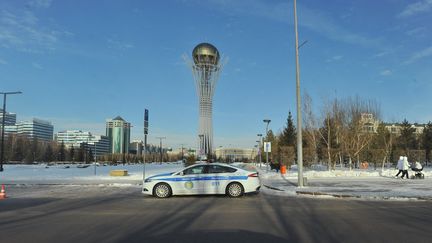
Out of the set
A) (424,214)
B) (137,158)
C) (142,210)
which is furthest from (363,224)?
(137,158)

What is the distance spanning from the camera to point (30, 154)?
390 feet

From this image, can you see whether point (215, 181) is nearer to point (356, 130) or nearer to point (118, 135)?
point (356, 130)

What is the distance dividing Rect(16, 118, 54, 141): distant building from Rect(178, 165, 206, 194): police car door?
163m

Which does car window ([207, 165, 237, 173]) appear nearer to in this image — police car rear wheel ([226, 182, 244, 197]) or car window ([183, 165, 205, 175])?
car window ([183, 165, 205, 175])

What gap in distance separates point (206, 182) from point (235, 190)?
129 centimetres

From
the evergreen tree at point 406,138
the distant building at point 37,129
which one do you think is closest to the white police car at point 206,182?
the evergreen tree at point 406,138

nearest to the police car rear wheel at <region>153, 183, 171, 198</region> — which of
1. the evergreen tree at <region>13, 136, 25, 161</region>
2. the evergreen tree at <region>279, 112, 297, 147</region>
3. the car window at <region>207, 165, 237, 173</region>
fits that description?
the car window at <region>207, 165, 237, 173</region>

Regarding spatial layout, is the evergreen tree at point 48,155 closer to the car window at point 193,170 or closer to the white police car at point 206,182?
the white police car at point 206,182

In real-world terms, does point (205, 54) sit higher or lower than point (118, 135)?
higher

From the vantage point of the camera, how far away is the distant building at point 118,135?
171 metres

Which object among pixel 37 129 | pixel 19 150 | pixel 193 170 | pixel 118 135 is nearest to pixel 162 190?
pixel 193 170

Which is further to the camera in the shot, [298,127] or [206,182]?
[298,127]

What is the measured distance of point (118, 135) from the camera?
178125mm

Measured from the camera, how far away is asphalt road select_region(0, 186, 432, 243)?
353 inches
